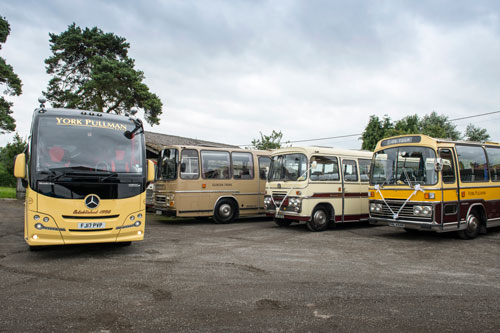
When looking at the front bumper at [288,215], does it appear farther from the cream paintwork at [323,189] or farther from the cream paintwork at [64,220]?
the cream paintwork at [64,220]

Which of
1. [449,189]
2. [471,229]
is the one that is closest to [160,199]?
[449,189]

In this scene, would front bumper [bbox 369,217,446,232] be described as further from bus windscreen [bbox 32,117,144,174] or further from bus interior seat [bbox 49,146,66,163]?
bus interior seat [bbox 49,146,66,163]

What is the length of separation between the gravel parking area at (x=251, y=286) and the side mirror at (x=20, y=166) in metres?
1.65

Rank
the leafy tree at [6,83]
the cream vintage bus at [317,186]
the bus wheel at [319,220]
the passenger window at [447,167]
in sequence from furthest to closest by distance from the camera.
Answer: the leafy tree at [6,83], the bus wheel at [319,220], the cream vintage bus at [317,186], the passenger window at [447,167]

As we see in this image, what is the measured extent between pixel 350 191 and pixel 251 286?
7.93m

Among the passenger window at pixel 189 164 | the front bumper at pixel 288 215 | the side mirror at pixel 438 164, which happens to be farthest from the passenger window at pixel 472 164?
the passenger window at pixel 189 164

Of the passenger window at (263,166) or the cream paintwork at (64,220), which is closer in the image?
the cream paintwork at (64,220)

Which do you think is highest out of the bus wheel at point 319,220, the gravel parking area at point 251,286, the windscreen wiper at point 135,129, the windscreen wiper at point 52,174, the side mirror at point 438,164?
the windscreen wiper at point 135,129

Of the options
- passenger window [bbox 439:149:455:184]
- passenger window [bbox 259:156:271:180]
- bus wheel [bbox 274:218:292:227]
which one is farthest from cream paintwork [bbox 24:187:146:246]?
passenger window [bbox 259:156:271:180]

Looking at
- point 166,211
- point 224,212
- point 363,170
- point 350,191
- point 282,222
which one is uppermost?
point 363,170

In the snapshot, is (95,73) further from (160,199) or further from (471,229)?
(471,229)

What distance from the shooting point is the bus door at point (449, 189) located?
10184 millimetres

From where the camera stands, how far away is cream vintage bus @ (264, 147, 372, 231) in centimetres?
1220

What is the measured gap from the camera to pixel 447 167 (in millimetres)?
10367
